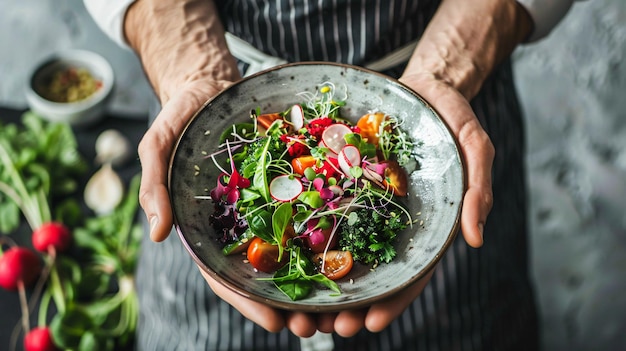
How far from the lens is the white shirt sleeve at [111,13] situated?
1.77m

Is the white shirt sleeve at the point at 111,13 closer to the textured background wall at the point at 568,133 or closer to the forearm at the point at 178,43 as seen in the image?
the forearm at the point at 178,43

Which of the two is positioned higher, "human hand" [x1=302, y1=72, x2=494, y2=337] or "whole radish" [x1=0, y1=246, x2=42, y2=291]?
"human hand" [x1=302, y1=72, x2=494, y2=337]

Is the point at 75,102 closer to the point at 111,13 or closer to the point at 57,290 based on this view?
the point at 57,290

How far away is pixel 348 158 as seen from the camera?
1.35 m

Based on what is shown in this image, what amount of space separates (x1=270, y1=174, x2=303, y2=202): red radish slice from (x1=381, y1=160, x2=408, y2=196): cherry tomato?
7.4 inches

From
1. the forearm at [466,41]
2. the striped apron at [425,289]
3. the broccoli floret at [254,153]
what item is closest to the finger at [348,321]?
the broccoli floret at [254,153]

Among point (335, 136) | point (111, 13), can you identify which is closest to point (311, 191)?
point (335, 136)

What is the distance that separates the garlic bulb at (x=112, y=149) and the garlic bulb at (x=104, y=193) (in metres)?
0.06

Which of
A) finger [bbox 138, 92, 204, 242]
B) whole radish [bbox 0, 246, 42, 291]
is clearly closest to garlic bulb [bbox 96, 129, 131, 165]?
whole radish [bbox 0, 246, 42, 291]

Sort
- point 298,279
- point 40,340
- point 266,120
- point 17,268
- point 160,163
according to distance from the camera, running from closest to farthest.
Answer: point 298,279, point 160,163, point 266,120, point 40,340, point 17,268

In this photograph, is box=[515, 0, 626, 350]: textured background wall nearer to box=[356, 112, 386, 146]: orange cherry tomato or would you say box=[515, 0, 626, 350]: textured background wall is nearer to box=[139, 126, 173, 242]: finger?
box=[356, 112, 386, 146]: orange cherry tomato

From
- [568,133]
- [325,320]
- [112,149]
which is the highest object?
[325,320]

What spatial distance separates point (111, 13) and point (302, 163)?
0.79 meters

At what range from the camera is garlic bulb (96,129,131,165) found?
2.68 m
